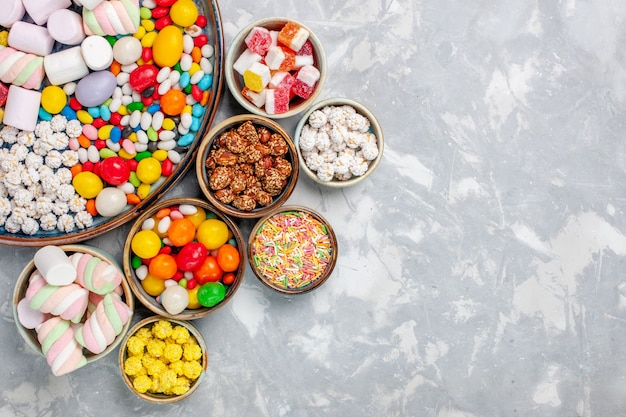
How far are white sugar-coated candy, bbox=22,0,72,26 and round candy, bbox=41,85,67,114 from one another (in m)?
0.19

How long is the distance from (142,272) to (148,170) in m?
0.30

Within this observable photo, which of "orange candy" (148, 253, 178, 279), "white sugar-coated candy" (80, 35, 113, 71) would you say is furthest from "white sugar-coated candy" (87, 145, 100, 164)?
"orange candy" (148, 253, 178, 279)

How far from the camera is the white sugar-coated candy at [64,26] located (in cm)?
166

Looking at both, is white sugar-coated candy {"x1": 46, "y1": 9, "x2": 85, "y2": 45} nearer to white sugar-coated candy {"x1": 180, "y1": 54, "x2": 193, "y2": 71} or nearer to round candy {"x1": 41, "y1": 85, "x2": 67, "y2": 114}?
round candy {"x1": 41, "y1": 85, "x2": 67, "y2": 114}

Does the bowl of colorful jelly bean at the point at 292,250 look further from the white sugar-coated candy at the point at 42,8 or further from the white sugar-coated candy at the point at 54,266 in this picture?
the white sugar-coated candy at the point at 42,8

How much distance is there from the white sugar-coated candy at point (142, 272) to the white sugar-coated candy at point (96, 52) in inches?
22.8

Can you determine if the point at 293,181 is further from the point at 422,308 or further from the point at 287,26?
the point at 422,308

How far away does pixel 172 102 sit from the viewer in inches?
67.1

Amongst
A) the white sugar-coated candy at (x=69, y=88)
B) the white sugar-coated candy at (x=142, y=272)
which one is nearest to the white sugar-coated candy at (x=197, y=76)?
the white sugar-coated candy at (x=69, y=88)

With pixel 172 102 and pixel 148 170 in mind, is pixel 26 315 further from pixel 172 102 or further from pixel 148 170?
pixel 172 102

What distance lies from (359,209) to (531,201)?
22.3 inches

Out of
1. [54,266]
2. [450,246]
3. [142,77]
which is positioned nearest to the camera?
[54,266]

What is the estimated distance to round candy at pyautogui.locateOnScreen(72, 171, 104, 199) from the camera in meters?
1.71

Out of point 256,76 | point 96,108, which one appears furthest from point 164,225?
point 256,76
